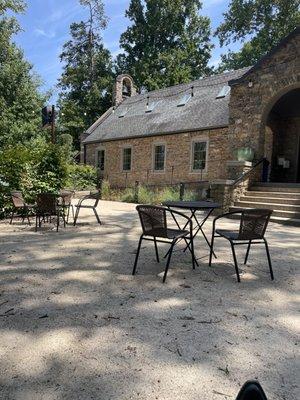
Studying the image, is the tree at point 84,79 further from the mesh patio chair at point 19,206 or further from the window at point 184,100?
the mesh patio chair at point 19,206

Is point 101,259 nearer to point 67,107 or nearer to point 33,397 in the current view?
point 33,397

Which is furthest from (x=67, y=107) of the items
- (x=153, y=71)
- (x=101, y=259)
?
(x=101, y=259)

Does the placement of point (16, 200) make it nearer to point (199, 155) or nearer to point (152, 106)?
point (199, 155)

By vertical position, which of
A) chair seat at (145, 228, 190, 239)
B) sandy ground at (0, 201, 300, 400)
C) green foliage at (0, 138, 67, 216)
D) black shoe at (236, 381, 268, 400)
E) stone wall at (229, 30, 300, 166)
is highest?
stone wall at (229, 30, 300, 166)

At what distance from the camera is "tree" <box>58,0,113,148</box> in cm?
3042

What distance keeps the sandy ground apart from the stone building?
24.8ft

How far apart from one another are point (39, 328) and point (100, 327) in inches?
19.9

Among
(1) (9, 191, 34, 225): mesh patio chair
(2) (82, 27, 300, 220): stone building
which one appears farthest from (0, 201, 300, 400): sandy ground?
(2) (82, 27, 300, 220): stone building

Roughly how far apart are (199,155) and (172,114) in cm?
365

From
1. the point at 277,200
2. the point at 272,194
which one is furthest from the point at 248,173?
the point at 277,200

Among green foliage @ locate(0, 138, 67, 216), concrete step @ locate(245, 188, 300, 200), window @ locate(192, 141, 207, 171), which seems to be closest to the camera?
green foliage @ locate(0, 138, 67, 216)

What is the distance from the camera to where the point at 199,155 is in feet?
55.4

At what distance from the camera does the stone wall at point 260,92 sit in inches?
456

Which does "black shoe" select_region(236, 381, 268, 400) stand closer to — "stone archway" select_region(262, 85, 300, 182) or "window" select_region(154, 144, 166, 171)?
"stone archway" select_region(262, 85, 300, 182)
